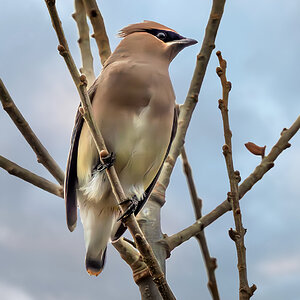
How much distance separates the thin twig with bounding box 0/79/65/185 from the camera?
2.29 meters

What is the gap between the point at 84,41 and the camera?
3.21 meters

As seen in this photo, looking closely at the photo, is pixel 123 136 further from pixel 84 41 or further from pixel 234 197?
pixel 84 41

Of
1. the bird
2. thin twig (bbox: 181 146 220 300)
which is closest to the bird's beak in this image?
the bird

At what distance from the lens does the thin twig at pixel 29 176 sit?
95.7 inches

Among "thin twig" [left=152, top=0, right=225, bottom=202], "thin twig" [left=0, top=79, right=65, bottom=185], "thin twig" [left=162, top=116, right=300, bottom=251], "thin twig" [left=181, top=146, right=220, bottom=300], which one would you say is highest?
"thin twig" [left=152, top=0, right=225, bottom=202]

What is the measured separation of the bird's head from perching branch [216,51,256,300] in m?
0.88

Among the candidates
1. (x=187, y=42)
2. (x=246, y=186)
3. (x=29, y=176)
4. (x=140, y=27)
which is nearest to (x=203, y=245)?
(x=246, y=186)

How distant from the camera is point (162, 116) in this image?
2432 mm

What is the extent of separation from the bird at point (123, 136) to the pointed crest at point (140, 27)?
Result: 13 cm

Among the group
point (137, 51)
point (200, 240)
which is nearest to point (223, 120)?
point (200, 240)

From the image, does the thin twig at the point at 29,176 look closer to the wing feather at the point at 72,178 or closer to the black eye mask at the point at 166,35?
the wing feather at the point at 72,178

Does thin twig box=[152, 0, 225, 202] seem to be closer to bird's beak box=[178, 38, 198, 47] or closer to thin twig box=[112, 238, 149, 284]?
bird's beak box=[178, 38, 198, 47]

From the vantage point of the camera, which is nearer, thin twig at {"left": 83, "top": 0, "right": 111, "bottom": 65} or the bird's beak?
the bird's beak

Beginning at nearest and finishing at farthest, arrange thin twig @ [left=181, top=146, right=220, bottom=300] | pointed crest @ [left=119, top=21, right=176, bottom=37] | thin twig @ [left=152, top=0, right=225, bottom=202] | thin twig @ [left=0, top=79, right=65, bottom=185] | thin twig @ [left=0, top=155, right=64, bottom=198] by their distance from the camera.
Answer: thin twig @ [left=181, top=146, right=220, bottom=300]
thin twig @ [left=0, top=79, right=65, bottom=185]
thin twig @ [left=0, top=155, right=64, bottom=198]
thin twig @ [left=152, top=0, right=225, bottom=202]
pointed crest @ [left=119, top=21, right=176, bottom=37]
